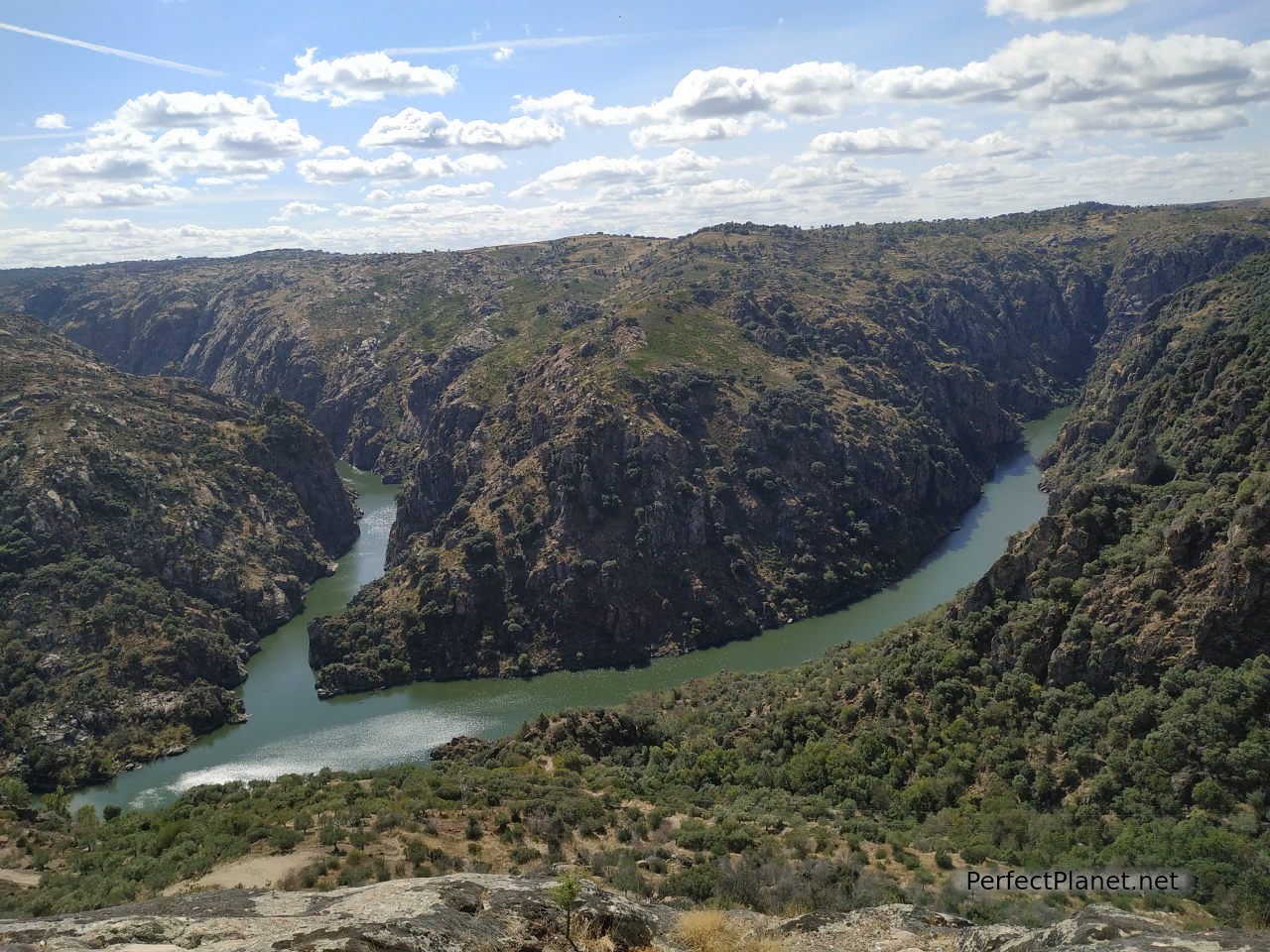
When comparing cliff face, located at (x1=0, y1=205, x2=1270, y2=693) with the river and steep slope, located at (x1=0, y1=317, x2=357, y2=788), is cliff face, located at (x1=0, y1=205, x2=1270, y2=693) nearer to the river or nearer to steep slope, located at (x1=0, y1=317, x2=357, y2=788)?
the river

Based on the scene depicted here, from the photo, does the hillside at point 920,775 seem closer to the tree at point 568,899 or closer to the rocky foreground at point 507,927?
the rocky foreground at point 507,927

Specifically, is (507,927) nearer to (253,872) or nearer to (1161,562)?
(253,872)

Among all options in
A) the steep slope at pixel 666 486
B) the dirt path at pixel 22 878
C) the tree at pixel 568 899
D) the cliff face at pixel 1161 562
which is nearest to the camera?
the tree at pixel 568 899

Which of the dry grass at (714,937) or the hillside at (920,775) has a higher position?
the dry grass at (714,937)

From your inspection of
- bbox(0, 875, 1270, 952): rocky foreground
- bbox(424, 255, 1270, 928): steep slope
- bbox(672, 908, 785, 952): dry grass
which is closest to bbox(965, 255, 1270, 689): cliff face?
bbox(424, 255, 1270, 928): steep slope

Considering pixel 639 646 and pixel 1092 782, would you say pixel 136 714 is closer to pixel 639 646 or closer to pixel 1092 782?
pixel 639 646

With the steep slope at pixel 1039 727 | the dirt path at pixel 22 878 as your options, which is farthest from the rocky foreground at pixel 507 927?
the dirt path at pixel 22 878
